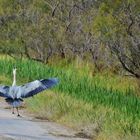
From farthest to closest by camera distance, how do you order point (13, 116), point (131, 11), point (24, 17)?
point (24, 17)
point (131, 11)
point (13, 116)

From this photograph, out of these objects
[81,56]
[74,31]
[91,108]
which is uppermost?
[74,31]

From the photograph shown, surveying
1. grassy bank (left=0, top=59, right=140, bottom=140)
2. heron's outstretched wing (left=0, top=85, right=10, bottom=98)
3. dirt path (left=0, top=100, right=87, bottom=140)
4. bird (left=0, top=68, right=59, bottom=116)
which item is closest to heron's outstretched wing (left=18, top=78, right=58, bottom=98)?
bird (left=0, top=68, right=59, bottom=116)

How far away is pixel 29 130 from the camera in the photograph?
11500mm

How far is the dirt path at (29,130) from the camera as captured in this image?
10.8 m

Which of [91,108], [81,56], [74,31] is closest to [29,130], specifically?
[91,108]

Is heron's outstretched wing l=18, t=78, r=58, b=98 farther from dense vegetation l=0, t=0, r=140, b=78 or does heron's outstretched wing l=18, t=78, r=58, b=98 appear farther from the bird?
dense vegetation l=0, t=0, r=140, b=78

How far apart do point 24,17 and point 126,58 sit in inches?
427

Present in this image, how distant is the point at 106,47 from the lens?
2042cm

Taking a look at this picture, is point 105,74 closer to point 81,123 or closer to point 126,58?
point 126,58

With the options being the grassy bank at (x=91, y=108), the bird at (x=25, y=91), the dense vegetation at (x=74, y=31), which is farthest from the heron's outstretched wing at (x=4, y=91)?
the dense vegetation at (x=74, y=31)

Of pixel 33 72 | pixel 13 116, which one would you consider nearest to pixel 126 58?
pixel 33 72

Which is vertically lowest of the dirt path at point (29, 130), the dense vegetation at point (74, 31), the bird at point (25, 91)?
the dirt path at point (29, 130)

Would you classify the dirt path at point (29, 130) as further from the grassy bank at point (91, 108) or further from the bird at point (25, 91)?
the bird at point (25, 91)

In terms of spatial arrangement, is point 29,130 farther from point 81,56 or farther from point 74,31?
point 74,31
